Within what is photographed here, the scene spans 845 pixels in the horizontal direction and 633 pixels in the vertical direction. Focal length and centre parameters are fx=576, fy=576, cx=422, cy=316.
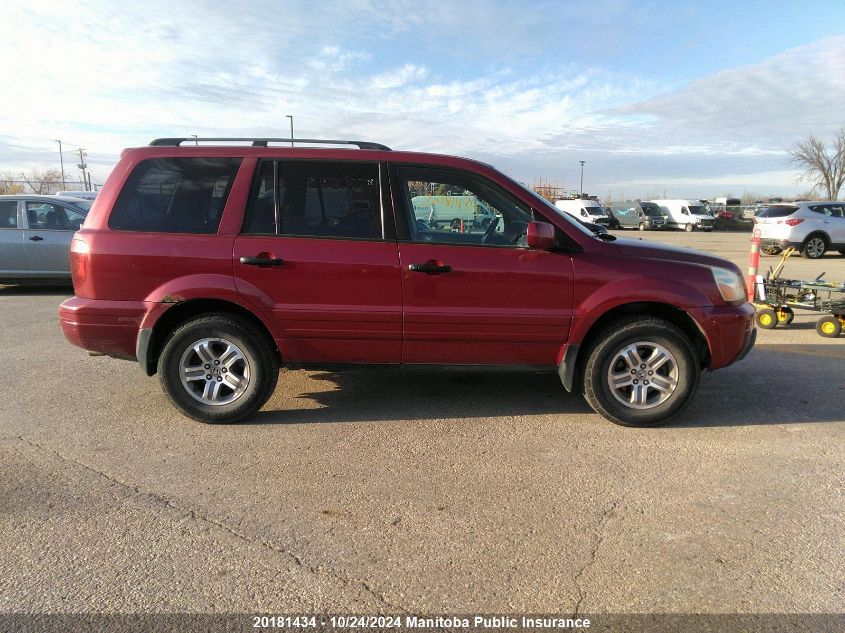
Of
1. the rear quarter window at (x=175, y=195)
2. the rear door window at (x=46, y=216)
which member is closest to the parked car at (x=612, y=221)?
the rear door window at (x=46, y=216)

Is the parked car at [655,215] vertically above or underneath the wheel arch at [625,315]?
above

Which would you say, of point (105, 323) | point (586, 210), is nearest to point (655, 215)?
point (586, 210)

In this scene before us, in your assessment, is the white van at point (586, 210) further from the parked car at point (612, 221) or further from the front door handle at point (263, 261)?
the front door handle at point (263, 261)

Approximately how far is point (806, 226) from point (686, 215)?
2325 cm

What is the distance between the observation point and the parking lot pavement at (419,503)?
94.0 inches

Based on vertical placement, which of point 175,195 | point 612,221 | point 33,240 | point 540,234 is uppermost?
point 612,221

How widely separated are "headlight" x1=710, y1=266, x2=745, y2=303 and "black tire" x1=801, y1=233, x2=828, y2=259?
1566cm

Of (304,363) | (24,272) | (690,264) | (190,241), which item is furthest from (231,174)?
(24,272)

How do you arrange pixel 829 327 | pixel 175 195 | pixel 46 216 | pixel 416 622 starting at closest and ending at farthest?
pixel 416 622 → pixel 175 195 → pixel 829 327 → pixel 46 216

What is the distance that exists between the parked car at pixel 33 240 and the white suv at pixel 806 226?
57.0ft

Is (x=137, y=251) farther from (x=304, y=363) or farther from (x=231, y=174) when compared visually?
(x=304, y=363)

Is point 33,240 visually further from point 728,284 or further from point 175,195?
point 728,284

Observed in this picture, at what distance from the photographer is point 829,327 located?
695cm

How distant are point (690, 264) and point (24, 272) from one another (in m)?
9.75
